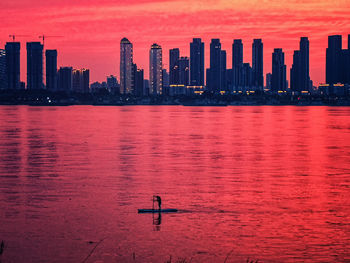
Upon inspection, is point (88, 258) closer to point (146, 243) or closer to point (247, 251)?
point (146, 243)

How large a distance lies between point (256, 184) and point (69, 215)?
15.9 metres

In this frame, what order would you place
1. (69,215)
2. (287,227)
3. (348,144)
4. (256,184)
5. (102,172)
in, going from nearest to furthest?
1. (287,227)
2. (69,215)
3. (256,184)
4. (102,172)
5. (348,144)

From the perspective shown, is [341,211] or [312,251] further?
[341,211]

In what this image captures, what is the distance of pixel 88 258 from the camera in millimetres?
24234

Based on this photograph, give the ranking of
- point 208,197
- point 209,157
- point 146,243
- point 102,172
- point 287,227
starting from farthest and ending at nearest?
point 209,157 → point 102,172 → point 208,197 → point 287,227 → point 146,243

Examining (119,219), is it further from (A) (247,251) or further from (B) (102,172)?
(B) (102,172)

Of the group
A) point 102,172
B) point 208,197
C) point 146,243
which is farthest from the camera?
point 102,172

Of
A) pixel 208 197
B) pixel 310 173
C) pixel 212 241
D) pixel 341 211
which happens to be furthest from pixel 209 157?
pixel 212 241

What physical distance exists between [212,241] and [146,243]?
295cm

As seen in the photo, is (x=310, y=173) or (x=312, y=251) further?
(x=310, y=173)

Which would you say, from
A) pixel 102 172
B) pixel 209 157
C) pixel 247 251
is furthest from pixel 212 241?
pixel 209 157

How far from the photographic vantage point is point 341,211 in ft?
109

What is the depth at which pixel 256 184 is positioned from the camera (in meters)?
42.8

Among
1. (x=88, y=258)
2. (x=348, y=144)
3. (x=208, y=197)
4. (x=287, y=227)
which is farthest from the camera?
(x=348, y=144)
